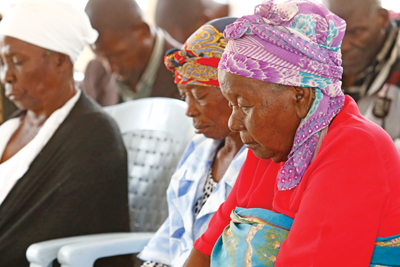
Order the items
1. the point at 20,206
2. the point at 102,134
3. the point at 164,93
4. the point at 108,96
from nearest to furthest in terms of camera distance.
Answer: the point at 20,206, the point at 102,134, the point at 164,93, the point at 108,96

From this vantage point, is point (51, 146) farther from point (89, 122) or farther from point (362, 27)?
point (362, 27)

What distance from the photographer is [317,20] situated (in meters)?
1.02

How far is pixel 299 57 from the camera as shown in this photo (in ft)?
A: 3.31

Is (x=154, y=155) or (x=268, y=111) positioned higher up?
(x=268, y=111)

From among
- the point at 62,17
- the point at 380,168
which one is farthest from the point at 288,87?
the point at 62,17

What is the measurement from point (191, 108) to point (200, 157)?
23 centimetres

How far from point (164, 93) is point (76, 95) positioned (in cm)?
91

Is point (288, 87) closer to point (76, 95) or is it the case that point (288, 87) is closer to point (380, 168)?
point (380, 168)

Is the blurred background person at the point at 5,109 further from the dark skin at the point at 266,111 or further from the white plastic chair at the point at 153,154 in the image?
the dark skin at the point at 266,111

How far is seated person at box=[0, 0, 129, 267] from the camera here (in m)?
2.03

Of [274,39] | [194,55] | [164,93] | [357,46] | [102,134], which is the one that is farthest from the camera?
[164,93]

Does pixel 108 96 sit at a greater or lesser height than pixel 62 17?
lesser

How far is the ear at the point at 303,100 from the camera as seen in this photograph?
1.03 meters

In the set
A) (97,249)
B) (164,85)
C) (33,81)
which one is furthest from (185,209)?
(164,85)
